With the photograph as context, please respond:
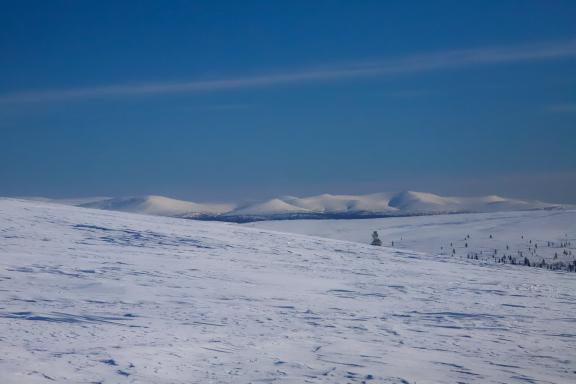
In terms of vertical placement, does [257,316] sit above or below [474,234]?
below

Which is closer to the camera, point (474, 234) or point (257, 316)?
point (257, 316)

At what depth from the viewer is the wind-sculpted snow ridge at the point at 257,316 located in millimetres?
8461

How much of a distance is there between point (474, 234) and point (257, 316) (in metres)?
64.5

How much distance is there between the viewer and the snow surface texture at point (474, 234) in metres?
55.9

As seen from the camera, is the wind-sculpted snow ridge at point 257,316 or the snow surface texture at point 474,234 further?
the snow surface texture at point 474,234

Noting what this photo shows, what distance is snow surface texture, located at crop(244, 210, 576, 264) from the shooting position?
55875 mm

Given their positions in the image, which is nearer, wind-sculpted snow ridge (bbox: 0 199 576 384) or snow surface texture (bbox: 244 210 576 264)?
wind-sculpted snow ridge (bbox: 0 199 576 384)

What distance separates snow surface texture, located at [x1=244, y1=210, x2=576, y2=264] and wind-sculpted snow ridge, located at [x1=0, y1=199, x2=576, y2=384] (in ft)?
94.7

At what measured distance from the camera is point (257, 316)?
12.0 meters

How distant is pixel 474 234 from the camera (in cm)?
7275

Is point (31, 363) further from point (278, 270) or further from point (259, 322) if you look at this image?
point (278, 270)

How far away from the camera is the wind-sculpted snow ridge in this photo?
8461mm

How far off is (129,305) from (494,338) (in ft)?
21.7

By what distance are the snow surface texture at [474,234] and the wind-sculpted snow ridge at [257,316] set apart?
2887 cm
